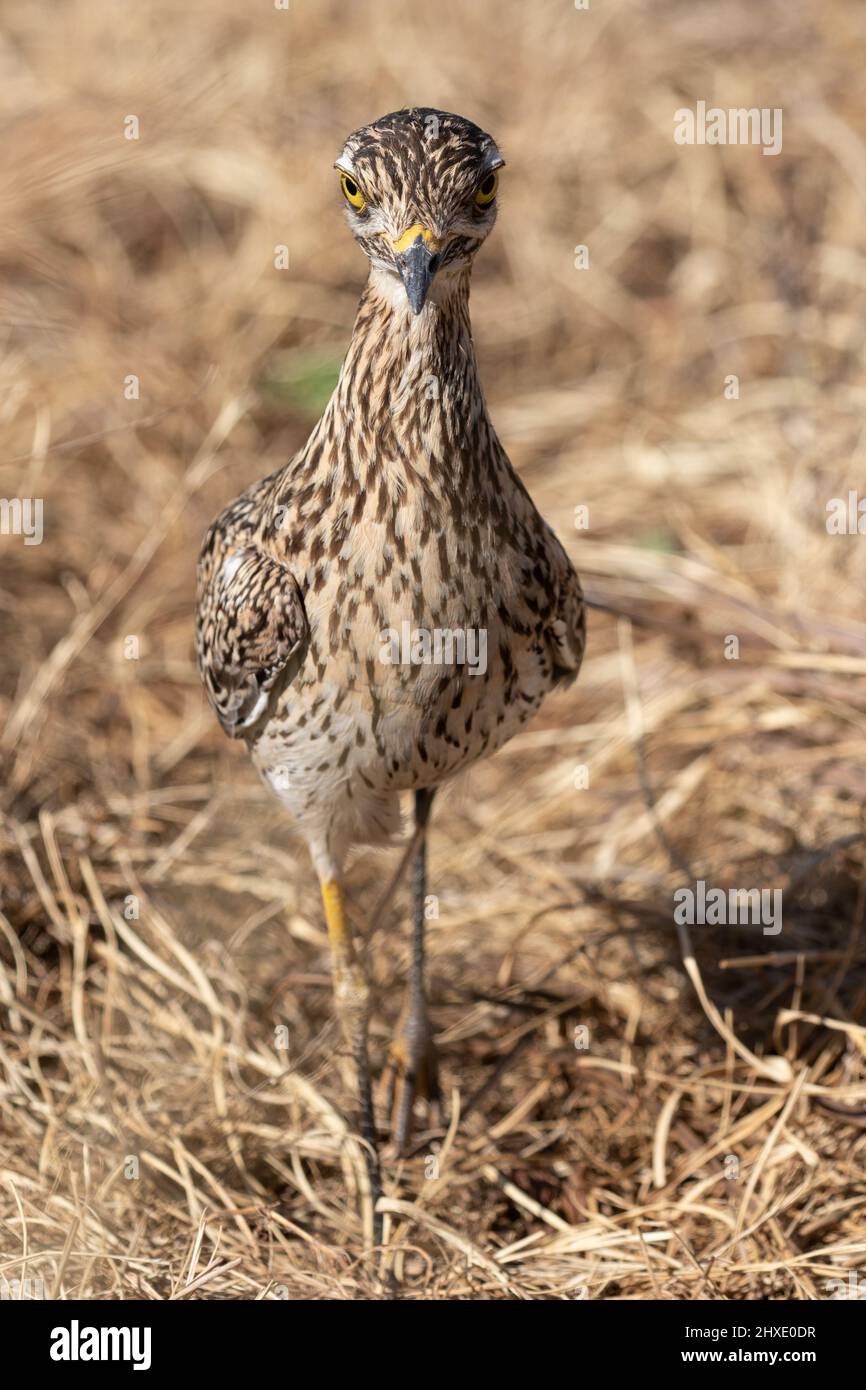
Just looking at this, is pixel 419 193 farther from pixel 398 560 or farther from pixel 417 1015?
pixel 417 1015

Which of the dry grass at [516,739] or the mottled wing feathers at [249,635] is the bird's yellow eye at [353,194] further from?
the dry grass at [516,739]

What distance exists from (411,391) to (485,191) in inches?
17.1

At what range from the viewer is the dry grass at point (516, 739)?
13.9 feet

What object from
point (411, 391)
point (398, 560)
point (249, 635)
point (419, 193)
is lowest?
point (249, 635)

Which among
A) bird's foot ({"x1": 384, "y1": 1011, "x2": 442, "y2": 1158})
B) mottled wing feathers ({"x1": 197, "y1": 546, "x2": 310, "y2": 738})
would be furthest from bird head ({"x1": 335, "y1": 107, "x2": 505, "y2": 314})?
bird's foot ({"x1": 384, "y1": 1011, "x2": 442, "y2": 1158})

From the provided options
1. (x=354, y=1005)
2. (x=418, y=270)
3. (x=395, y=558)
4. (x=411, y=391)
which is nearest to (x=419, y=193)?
(x=418, y=270)

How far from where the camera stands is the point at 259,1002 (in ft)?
15.9

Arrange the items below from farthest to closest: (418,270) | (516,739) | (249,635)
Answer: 1. (516,739)
2. (249,635)
3. (418,270)

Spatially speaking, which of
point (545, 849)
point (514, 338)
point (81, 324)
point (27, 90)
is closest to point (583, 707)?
point (545, 849)

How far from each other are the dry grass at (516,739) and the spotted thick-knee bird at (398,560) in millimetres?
1139

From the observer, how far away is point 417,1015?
4.46 meters

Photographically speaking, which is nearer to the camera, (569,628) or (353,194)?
(353,194)

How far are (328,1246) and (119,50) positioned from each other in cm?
724

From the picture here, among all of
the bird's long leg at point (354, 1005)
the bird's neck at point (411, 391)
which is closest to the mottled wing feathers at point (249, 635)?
the bird's neck at point (411, 391)
